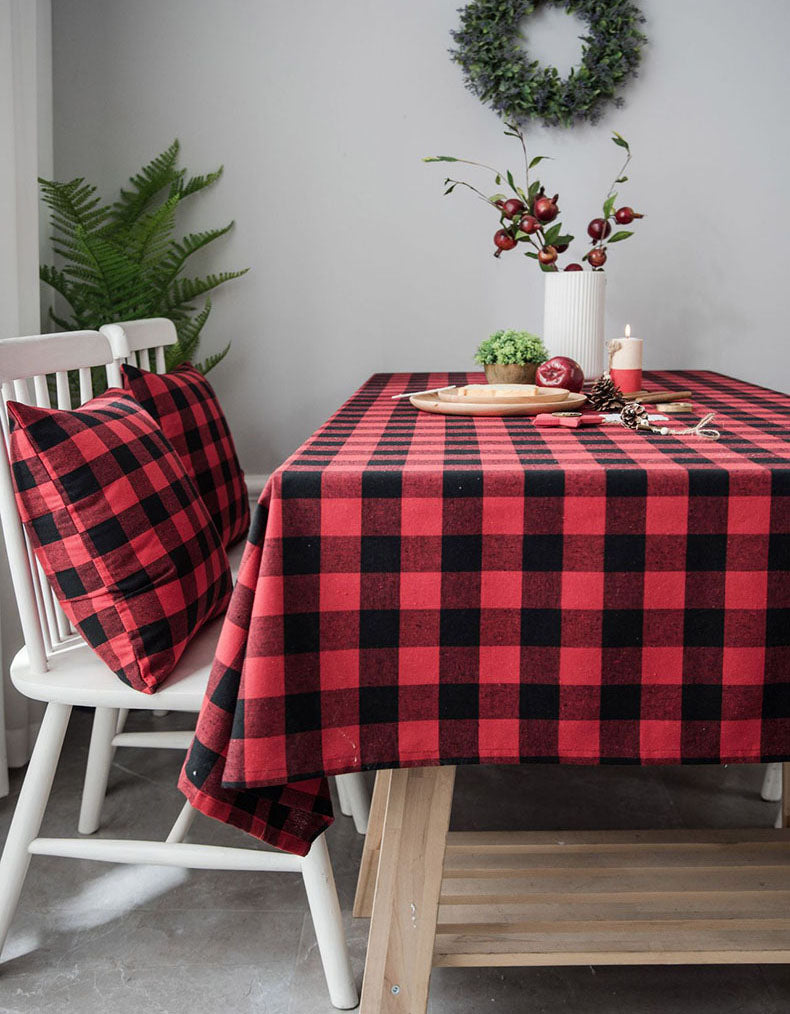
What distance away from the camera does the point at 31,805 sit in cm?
134

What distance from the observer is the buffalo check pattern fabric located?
959mm

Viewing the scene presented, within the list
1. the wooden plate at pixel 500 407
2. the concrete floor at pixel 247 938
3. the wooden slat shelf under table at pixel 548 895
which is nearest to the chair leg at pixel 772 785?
the concrete floor at pixel 247 938

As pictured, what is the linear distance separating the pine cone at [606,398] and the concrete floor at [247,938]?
828mm

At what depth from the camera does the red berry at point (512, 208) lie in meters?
1.90

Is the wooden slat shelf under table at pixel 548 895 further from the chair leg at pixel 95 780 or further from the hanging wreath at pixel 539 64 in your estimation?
the hanging wreath at pixel 539 64

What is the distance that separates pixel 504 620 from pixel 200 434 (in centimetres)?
98

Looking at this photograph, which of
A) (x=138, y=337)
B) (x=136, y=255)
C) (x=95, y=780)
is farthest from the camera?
(x=136, y=255)

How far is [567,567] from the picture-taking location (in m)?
0.97

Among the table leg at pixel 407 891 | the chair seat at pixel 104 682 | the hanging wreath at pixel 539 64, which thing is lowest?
the table leg at pixel 407 891

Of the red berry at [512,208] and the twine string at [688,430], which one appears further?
the red berry at [512,208]

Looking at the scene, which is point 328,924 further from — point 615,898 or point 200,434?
point 200,434

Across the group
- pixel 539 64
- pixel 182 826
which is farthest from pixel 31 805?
pixel 539 64

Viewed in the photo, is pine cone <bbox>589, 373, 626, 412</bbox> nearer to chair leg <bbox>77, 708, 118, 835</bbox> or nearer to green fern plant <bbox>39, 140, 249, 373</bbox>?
chair leg <bbox>77, 708, 118, 835</bbox>

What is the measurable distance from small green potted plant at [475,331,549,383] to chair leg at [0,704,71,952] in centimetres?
95
